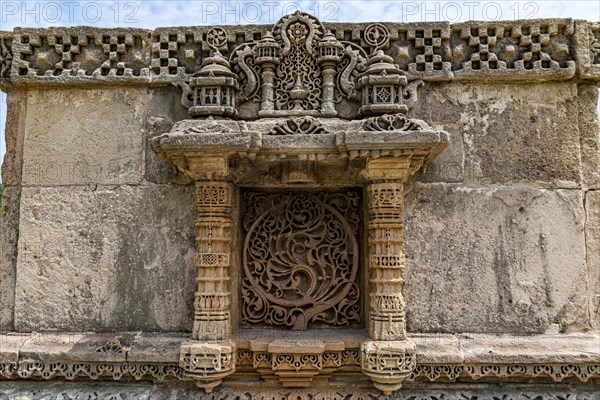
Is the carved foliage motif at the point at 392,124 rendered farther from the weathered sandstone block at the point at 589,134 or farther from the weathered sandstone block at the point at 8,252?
the weathered sandstone block at the point at 8,252

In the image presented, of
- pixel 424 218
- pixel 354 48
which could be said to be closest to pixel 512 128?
pixel 424 218

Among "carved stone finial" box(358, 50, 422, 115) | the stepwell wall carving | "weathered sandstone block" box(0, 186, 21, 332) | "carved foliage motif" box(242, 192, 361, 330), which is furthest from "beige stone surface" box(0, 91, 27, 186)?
"carved stone finial" box(358, 50, 422, 115)

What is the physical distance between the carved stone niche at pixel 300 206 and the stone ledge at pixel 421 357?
0.24 m

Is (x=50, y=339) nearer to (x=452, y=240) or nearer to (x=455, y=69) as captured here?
(x=452, y=240)

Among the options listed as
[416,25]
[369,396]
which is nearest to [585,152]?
[416,25]

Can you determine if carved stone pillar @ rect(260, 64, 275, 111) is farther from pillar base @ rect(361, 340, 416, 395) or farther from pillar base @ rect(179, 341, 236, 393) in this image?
pillar base @ rect(361, 340, 416, 395)

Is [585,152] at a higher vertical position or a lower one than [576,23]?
lower

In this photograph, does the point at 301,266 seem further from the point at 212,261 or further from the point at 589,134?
the point at 589,134

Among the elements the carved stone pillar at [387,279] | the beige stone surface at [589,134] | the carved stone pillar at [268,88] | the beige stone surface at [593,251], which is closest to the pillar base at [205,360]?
the carved stone pillar at [387,279]

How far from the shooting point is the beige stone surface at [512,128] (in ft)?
11.1

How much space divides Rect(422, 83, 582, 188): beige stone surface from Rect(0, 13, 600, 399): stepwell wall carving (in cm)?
2

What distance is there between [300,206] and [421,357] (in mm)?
1470

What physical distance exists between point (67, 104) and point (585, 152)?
4.27 metres

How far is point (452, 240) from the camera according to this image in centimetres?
Result: 334
